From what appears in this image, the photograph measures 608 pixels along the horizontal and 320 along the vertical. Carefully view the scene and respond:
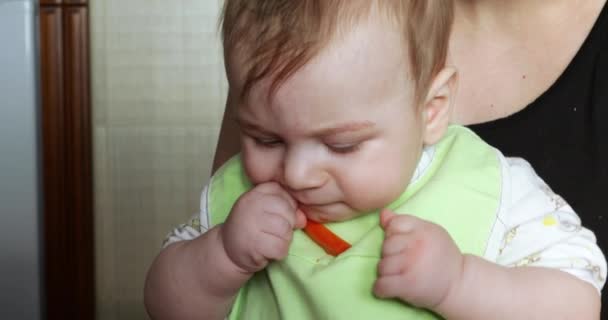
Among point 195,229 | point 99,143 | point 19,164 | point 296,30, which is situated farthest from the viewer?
point 99,143

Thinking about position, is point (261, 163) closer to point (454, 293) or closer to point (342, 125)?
→ point (342, 125)

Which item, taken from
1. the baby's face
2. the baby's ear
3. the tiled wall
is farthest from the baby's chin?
the tiled wall

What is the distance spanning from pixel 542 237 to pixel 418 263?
14 centimetres

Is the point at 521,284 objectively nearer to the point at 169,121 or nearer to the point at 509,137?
the point at 509,137

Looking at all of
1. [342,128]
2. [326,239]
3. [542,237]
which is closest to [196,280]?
[326,239]

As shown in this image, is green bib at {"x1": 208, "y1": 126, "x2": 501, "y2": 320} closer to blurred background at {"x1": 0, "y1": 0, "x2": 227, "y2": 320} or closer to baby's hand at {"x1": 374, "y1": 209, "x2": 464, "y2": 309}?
baby's hand at {"x1": 374, "y1": 209, "x2": 464, "y2": 309}

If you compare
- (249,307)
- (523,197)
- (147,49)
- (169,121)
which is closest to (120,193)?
(169,121)

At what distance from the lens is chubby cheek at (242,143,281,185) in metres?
0.80

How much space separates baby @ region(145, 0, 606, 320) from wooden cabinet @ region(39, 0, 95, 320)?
188 centimetres

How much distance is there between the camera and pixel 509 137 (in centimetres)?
103

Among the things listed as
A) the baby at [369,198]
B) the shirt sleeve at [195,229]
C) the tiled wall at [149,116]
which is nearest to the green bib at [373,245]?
the baby at [369,198]

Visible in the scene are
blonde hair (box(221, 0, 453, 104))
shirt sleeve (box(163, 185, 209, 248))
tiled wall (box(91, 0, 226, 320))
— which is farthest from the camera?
tiled wall (box(91, 0, 226, 320))

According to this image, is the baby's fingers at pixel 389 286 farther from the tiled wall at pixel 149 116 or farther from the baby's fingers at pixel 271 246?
the tiled wall at pixel 149 116

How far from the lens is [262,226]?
81cm
